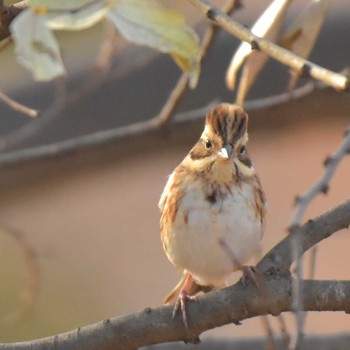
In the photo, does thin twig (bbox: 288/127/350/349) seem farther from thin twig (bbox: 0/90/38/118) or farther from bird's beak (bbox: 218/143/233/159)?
bird's beak (bbox: 218/143/233/159)

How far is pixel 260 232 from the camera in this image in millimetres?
2521

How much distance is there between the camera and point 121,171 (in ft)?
12.2

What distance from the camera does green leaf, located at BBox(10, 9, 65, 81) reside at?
1.53 meters

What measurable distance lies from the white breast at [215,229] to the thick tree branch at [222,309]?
1.06 feet

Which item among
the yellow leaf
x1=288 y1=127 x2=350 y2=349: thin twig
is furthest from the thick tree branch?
the yellow leaf

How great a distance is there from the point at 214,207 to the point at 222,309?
43cm

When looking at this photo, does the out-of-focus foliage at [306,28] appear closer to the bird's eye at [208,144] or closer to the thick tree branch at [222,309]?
the thick tree branch at [222,309]

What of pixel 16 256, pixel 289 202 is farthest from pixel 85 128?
pixel 289 202

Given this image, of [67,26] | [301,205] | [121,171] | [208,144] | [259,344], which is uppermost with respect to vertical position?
[121,171]

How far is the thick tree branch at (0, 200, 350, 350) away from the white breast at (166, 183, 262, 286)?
324 mm

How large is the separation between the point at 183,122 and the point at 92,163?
58 centimetres

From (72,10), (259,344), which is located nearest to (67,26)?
(72,10)

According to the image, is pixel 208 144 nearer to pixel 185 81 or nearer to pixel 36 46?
pixel 185 81

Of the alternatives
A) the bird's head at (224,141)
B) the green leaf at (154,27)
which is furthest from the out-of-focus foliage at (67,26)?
the bird's head at (224,141)
